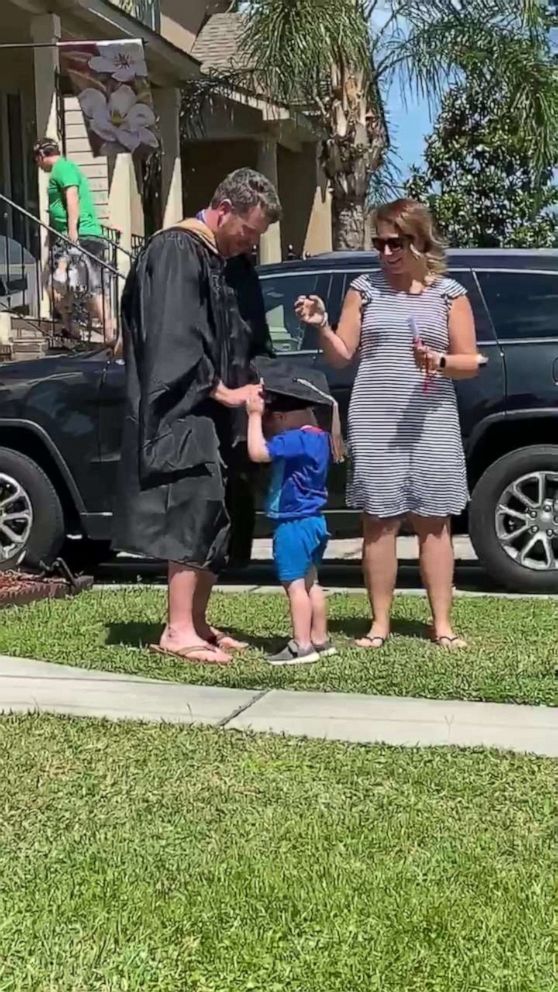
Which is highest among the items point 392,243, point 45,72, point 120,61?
point 120,61

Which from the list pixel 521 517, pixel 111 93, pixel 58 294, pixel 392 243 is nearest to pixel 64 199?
pixel 58 294

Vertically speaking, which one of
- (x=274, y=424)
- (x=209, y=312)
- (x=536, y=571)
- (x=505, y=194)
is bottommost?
(x=536, y=571)

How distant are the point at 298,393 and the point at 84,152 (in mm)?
12775

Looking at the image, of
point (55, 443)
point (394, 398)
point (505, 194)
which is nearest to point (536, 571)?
point (394, 398)

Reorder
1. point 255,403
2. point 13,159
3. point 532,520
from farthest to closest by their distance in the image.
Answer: point 13,159, point 532,520, point 255,403

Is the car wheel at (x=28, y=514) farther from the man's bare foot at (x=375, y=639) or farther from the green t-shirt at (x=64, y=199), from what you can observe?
the green t-shirt at (x=64, y=199)

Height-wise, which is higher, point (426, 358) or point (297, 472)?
point (426, 358)

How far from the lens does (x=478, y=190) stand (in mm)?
24094

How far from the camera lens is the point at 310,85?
50.0 feet

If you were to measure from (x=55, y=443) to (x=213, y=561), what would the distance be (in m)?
2.52

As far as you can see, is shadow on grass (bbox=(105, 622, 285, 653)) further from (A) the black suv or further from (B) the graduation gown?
(A) the black suv

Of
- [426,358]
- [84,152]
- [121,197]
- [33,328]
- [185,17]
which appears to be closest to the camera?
[426,358]

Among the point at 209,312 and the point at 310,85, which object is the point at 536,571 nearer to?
the point at 209,312

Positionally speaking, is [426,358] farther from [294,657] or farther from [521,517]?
[521,517]
